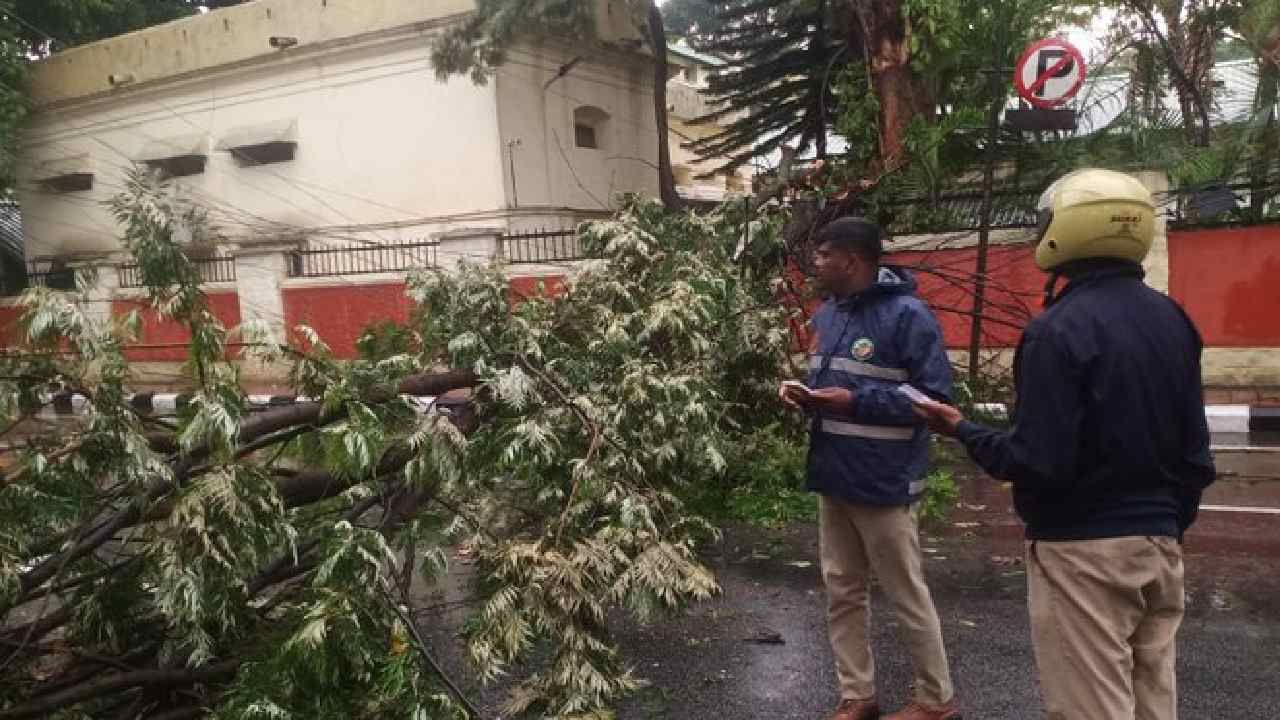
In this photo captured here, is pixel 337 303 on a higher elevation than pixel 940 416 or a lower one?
higher

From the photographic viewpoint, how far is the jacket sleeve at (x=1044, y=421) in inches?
78.4

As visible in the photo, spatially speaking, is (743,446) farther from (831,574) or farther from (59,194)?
(59,194)

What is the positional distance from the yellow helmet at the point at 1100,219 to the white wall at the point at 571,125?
11155 mm

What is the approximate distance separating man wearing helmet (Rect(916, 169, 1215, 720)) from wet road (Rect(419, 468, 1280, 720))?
43.2 inches

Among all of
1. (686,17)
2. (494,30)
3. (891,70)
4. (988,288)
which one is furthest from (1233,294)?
(686,17)

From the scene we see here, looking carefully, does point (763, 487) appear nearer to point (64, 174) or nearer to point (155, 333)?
point (155, 333)

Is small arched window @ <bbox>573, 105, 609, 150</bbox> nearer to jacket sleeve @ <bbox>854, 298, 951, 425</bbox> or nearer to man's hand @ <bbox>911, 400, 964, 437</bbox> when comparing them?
jacket sleeve @ <bbox>854, 298, 951, 425</bbox>

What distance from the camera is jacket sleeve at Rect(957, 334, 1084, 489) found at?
1.99 m

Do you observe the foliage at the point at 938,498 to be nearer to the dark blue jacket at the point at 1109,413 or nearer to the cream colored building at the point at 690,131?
the dark blue jacket at the point at 1109,413

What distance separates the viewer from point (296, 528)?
2.93m

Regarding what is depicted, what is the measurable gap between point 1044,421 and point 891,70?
7.18 metres

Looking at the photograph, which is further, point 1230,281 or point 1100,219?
point 1230,281

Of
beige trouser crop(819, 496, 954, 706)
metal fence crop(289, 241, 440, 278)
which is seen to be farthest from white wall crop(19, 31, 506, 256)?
beige trouser crop(819, 496, 954, 706)

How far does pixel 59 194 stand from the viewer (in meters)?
4.95
